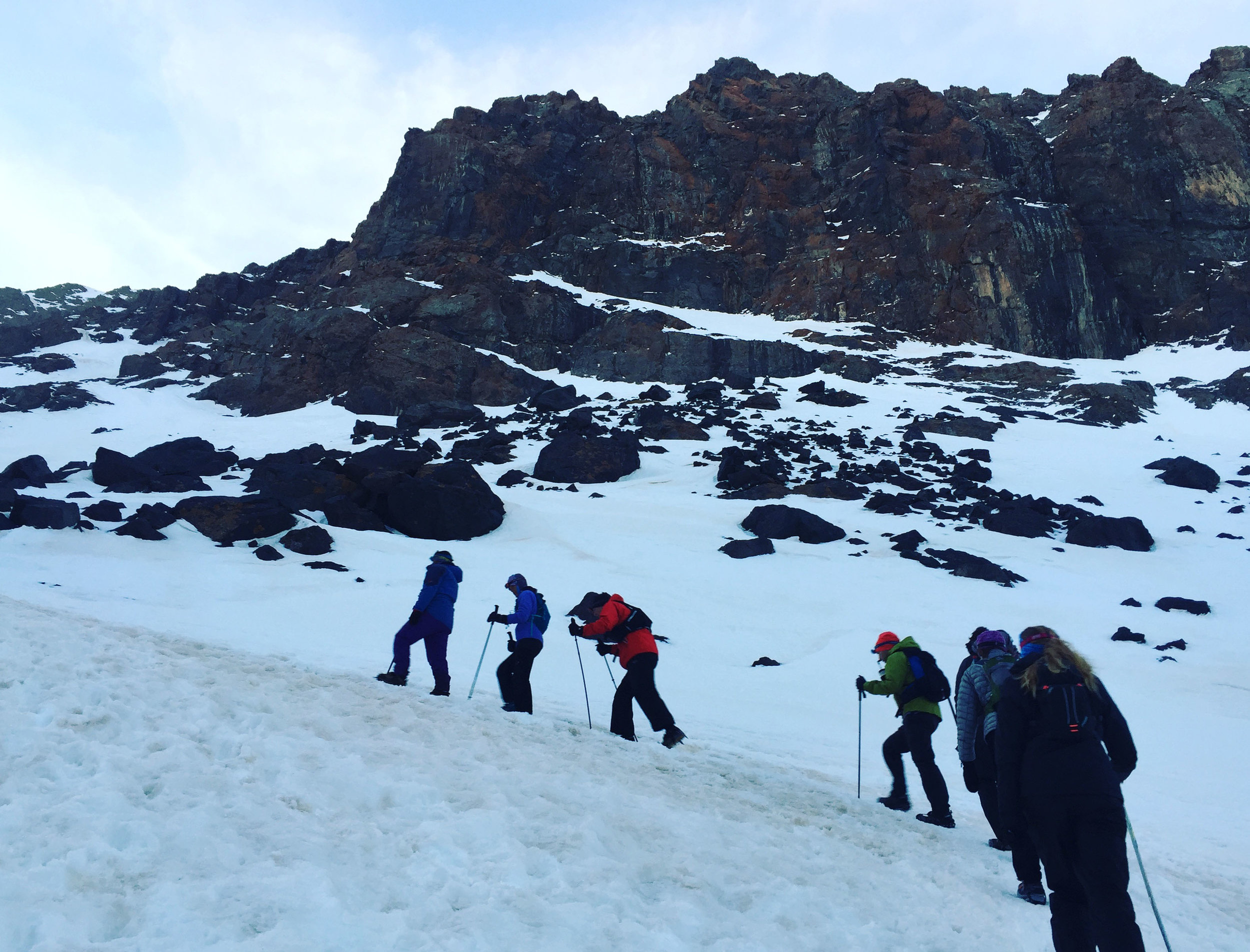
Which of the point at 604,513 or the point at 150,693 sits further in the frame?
the point at 604,513

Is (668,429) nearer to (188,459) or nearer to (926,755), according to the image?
(188,459)

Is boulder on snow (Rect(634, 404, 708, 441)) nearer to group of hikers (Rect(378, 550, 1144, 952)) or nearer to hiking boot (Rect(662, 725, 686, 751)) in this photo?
group of hikers (Rect(378, 550, 1144, 952))

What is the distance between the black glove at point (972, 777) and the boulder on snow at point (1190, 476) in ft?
114

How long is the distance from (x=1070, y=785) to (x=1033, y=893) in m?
1.93

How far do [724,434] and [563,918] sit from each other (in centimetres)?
4203

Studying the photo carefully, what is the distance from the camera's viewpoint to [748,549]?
75.2 feet

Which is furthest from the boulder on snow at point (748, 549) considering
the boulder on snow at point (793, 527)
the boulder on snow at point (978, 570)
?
the boulder on snow at point (978, 570)

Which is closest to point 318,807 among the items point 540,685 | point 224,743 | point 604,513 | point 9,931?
point 224,743

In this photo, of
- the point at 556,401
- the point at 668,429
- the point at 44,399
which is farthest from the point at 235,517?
the point at 44,399

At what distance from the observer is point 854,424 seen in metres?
48.7

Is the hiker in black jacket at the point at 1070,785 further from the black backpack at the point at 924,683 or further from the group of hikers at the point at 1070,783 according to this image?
the black backpack at the point at 924,683

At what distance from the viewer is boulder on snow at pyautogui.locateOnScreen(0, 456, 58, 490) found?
25.3 meters

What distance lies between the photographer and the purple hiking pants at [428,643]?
28.9ft

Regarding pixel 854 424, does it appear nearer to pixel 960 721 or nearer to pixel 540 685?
pixel 540 685
